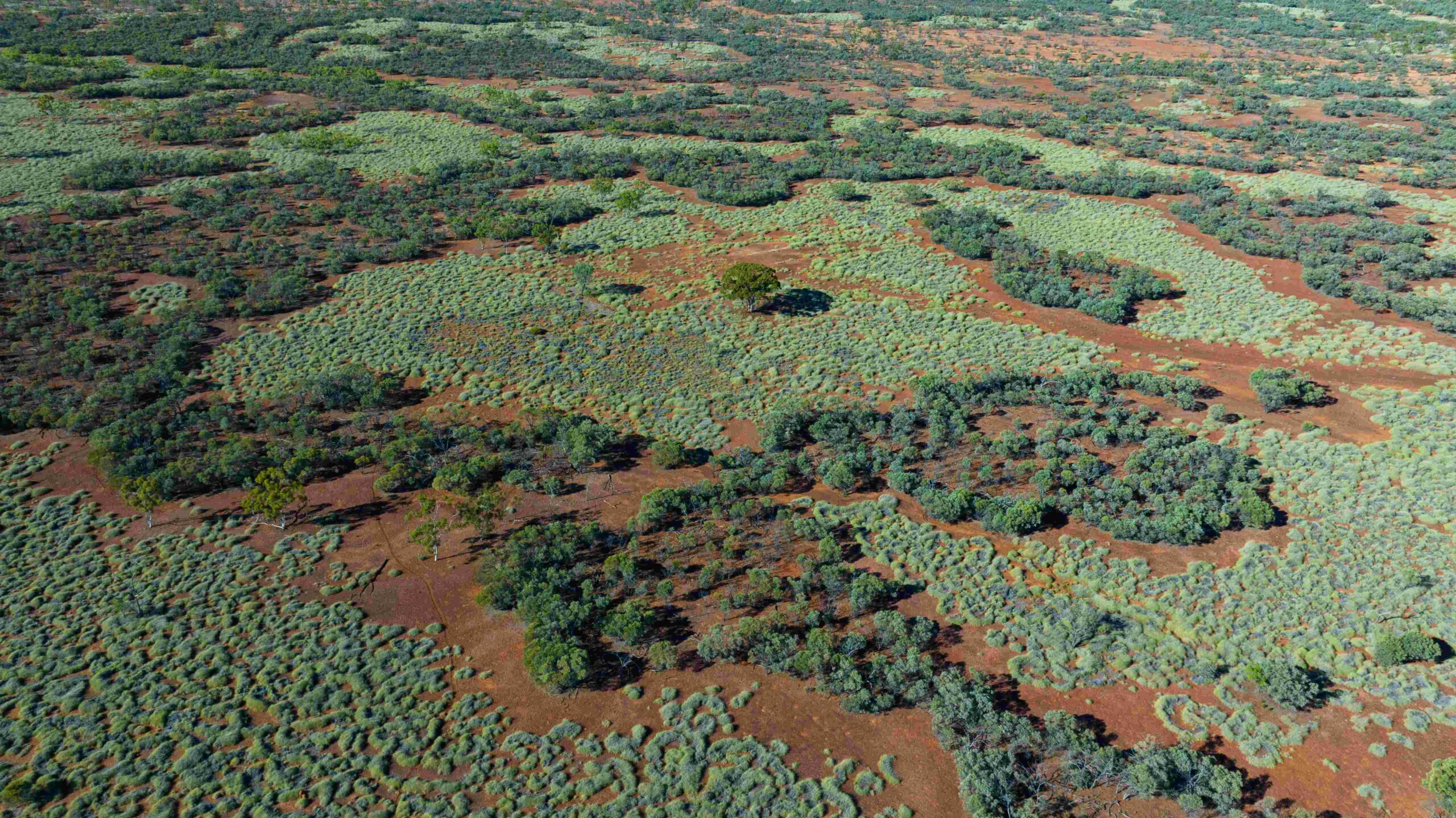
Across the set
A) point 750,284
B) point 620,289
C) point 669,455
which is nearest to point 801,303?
point 750,284

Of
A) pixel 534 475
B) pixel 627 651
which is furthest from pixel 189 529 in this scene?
pixel 627 651

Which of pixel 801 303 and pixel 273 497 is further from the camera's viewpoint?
pixel 801 303

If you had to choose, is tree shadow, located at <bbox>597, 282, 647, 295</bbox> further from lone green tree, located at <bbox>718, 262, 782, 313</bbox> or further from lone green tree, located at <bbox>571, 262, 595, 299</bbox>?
lone green tree, located at <bbox>718, 262, 782, 313</bbox>

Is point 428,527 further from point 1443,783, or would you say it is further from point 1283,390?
point 1283,390

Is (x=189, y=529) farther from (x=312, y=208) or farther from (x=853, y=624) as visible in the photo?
(x=312, y=208)

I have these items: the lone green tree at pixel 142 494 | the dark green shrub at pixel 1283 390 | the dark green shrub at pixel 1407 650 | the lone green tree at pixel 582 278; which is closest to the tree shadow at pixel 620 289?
the lone green tree at pixel 582 278

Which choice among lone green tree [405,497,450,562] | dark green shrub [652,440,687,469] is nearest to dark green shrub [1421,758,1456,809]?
dark green shrub [652,440,687,469]
